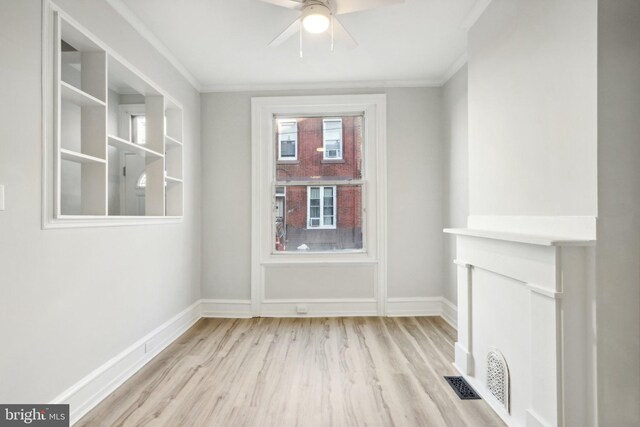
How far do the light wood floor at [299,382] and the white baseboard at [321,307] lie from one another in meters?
0.42

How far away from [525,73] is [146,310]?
3.07 meters

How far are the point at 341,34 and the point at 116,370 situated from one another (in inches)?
106

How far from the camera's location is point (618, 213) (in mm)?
1438

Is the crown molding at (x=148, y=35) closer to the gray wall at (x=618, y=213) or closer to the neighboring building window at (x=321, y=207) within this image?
the neighboring building window at (x=321, y=207)

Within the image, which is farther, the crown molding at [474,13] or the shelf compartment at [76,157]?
the crown molding at [474,13]

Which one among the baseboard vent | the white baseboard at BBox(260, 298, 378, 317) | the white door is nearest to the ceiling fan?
the baseboard vent

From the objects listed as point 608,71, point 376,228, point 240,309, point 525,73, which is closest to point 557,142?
point 608,71

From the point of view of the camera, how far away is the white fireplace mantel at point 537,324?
1489 mm

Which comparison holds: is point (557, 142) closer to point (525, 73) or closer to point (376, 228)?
point (525, 73)

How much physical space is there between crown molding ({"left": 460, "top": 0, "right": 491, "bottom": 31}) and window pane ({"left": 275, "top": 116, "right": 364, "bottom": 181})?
1.55m

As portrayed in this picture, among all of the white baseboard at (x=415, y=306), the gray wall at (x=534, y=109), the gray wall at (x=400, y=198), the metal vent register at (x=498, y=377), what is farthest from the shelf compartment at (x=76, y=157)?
the white baseboard at (x=415, y=306)

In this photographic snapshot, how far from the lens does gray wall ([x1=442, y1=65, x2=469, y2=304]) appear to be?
3.28m

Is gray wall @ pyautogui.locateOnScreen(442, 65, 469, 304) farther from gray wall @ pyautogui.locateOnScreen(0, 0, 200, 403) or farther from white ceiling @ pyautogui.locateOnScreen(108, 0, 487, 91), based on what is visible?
gray wall @ pyautogui.locateOnScreen(0, 0, 200, 403)

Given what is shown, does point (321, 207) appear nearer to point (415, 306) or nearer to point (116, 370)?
point (415, 306)
